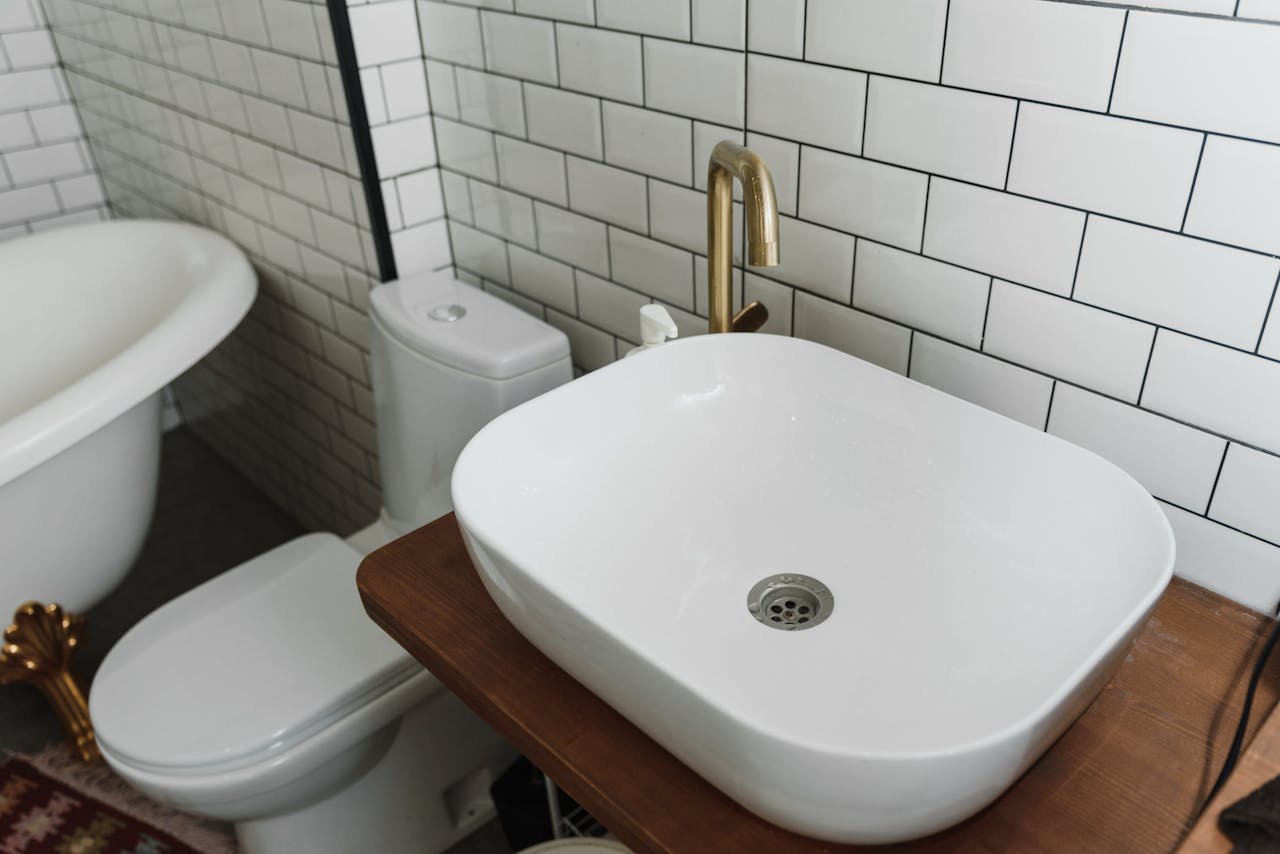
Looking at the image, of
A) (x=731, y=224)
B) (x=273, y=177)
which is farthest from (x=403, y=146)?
(x=731, y=224)

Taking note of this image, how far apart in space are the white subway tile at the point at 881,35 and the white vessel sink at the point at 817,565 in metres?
0.28

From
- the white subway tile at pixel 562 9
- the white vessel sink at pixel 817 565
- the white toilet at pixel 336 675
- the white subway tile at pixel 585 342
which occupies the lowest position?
the white toilet at pixel 336 675

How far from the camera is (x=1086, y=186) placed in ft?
3.05

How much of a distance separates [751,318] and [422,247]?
2.50 ft

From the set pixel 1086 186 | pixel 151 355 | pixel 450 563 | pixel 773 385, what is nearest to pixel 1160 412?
pixel 1086 186

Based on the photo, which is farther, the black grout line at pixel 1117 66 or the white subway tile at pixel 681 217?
the white subway tile at pixel 681 217

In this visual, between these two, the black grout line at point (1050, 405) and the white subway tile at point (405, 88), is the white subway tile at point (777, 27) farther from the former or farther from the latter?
the white subway tile at point (405, 88)

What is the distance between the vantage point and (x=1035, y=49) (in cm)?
91

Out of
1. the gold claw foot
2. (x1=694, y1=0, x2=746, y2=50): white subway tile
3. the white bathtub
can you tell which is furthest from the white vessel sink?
the gold claw foot

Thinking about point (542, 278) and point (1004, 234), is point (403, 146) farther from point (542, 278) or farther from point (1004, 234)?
point (1004, 234)

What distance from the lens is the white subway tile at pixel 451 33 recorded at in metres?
1.49

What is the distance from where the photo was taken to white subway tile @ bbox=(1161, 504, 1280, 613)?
93cm

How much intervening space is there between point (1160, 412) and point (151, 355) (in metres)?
1.40

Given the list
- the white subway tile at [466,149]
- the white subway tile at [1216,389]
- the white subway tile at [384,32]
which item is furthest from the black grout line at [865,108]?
the white subway tile at [384,32]
